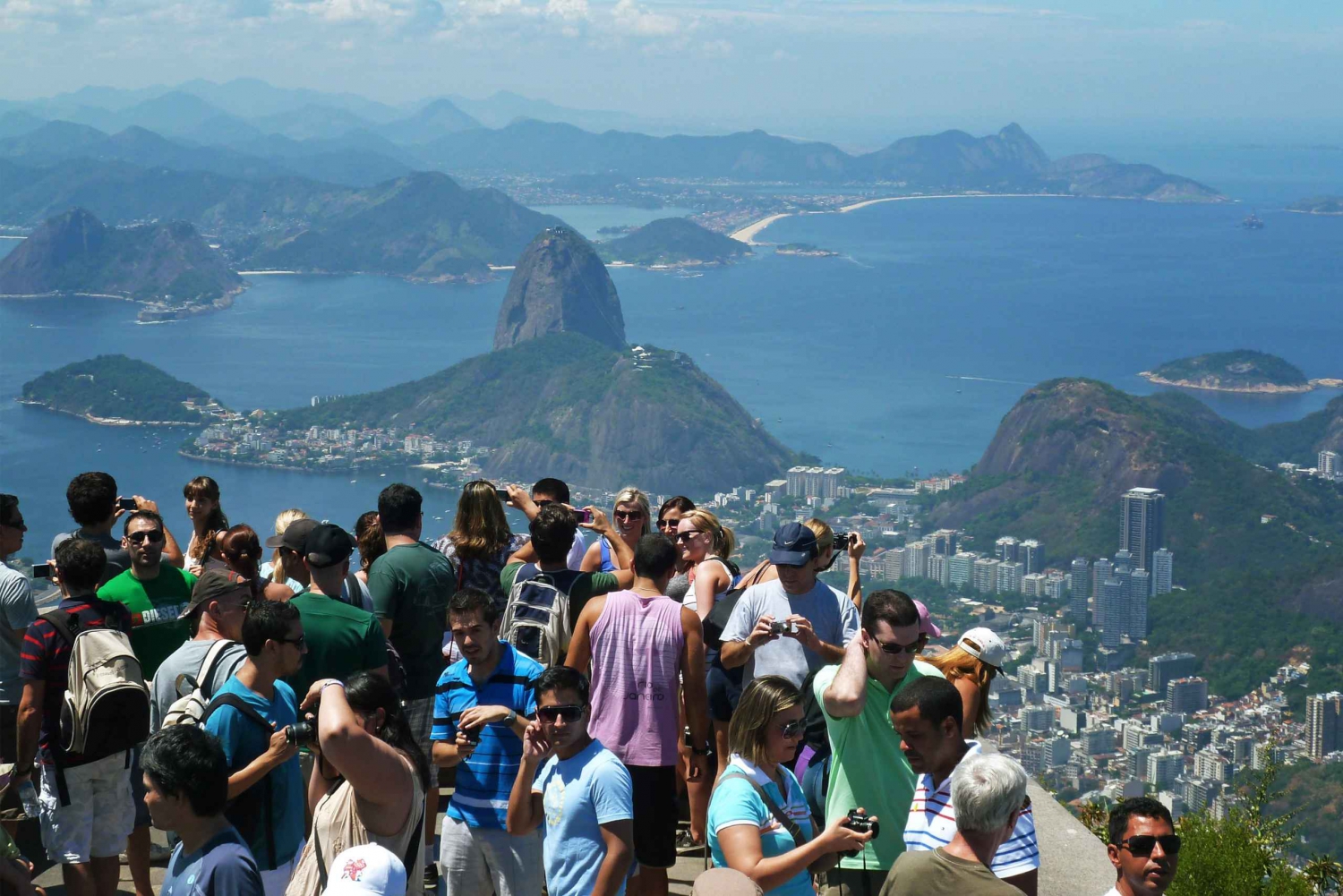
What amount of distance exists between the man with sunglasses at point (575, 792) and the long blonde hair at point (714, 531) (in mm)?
1892

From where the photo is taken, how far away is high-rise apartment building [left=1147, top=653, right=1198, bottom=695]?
63094 millimetres

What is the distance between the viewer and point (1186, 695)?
5994 centimetres

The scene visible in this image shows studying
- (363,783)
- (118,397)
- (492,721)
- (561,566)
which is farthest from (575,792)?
(118,397)

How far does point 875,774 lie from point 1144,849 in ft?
2.67

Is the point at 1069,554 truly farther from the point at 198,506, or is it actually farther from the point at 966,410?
the point at 198,506

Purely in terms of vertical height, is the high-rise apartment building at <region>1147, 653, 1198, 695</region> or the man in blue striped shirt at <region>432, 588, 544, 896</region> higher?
the man in blue striped shirt at <region>432, 588, 544, 896</region>

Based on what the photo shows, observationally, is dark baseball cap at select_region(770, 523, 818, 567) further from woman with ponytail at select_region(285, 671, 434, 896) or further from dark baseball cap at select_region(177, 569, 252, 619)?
dark baseball cap at select_region(177, 569, 252, 619)

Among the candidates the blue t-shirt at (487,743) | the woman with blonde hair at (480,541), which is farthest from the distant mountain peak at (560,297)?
the blue t-shirt at (487,743)

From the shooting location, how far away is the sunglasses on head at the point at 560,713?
12.3 feet

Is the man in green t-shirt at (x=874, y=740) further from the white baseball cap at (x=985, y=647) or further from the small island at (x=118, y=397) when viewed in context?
the small island at (x=118, y=397)

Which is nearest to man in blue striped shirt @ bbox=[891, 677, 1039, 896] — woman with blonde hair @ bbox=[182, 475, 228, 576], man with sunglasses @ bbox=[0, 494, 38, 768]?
man with sunglasses @ bbox=[0, 494, 38, 768]

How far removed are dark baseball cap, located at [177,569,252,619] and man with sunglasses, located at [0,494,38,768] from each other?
Answer: 0.81 metres

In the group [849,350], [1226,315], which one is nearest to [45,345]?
[849,350]

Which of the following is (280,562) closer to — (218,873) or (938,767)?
(218,873)
